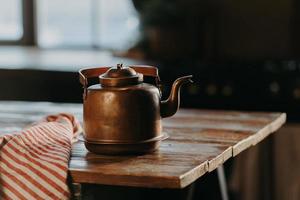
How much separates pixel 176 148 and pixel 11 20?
3.23 meters

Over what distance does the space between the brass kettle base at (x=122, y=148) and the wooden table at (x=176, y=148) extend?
0.7 inches

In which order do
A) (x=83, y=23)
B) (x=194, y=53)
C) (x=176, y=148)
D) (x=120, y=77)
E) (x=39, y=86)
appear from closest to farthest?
(x=120, y=77) < (x=176, y=148) < (x=39, y=86) < (x=194, y=53) < (x=83, y=23)

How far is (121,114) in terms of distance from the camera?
1.83 m

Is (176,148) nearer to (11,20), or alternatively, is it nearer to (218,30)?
(218,30)

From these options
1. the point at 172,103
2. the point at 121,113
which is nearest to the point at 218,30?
the point at 172,103

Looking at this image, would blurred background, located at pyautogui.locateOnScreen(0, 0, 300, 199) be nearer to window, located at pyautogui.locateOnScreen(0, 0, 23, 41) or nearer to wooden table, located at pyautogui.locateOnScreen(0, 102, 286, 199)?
window, located at pyautogui.locateOnScreen(0, 0, 23, 41)

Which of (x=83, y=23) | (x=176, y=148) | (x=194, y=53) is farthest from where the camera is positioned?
(x=83, y=23)

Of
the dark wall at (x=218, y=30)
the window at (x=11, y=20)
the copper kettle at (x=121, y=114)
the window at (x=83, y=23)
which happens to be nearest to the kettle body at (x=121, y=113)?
the copper kettle at (x=121, y=114)

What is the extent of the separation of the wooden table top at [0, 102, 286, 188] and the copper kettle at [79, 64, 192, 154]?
0.03 metres

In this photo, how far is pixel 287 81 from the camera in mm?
3602

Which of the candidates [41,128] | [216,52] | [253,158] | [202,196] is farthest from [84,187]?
[216,52]

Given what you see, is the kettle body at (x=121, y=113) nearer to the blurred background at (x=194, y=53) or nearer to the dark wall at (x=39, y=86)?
the blurred background at (x=194, y=53)

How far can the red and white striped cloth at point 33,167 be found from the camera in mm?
1719

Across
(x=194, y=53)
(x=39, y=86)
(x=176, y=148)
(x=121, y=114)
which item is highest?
(x=121, y=114)
